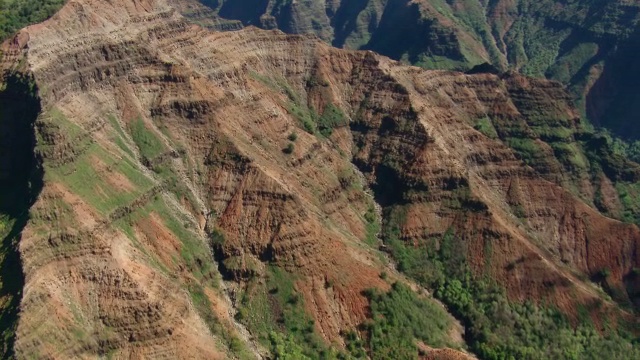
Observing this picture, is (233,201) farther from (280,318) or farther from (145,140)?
(280,318)

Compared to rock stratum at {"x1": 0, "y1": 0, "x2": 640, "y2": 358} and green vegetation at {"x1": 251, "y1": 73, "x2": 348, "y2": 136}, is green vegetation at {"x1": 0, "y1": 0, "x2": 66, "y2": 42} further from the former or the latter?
green vegetation at {"x1": 251, "y1": 73, "x2": 348, "y2": 136}

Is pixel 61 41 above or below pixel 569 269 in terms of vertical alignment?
above

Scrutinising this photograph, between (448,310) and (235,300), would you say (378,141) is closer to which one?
(448,310)

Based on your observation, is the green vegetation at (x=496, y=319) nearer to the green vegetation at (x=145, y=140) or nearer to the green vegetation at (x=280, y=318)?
the green vegetation at (x=280, y=318)

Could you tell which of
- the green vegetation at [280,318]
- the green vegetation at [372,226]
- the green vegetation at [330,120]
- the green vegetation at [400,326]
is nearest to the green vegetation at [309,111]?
the green vegetation at [330,120]

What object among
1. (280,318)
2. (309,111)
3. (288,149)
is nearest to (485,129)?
(309,111)

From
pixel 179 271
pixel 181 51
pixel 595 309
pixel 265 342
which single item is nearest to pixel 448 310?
pixel 595 309

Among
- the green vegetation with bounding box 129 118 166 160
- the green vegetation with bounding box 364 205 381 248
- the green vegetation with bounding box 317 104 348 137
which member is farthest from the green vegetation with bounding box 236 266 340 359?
the green vegetation with bounding box 317 104 348 137
